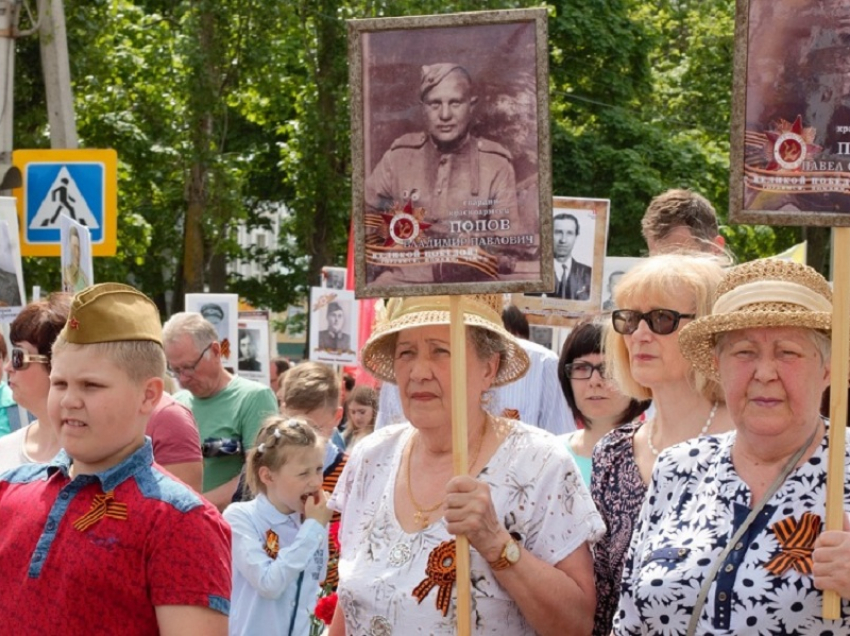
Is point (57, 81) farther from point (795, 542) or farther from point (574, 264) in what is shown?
point (795, 542)

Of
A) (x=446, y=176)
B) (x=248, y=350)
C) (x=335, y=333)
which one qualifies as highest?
(x=446, y=176)

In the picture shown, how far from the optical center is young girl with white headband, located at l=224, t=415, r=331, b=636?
6.24 m

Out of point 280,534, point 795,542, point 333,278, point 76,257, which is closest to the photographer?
point 795,542

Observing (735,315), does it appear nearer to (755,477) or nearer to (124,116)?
(755,477)

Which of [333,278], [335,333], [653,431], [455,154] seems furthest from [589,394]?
[333,278]

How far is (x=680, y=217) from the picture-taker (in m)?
6.31

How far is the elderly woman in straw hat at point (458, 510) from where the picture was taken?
408 cm

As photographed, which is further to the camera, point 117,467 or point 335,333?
point 335,333

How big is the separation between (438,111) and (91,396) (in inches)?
43.8

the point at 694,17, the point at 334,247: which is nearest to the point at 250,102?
the point at 334,247

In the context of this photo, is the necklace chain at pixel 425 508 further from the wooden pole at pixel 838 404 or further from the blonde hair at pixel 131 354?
the wooden pole at pixel 838 404

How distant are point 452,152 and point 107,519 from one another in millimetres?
1250

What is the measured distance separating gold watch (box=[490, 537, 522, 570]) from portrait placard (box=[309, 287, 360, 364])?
11454 millimetres

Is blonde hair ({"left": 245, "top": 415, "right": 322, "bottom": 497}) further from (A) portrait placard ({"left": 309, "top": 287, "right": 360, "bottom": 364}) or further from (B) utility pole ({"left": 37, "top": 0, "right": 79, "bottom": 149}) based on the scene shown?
(A) portrait placard ({"left": 309, "top": 287, "right": 360, "bottom": 364})
